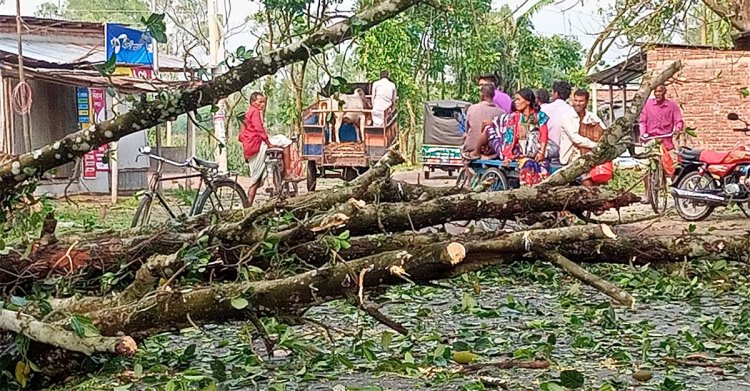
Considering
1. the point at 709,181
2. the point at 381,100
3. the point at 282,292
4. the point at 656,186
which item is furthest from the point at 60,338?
the point at 381,100

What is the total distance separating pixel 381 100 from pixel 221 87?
39.2 ft

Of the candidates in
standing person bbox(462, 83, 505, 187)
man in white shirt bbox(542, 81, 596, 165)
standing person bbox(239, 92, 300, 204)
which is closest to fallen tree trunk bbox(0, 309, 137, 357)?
man in white shirt bbox(542, 81, 596, 165)

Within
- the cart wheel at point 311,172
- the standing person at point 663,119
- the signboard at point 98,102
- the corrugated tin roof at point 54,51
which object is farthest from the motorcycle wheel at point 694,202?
the signboard at point 98,102

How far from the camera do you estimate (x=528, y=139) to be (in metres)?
9.59

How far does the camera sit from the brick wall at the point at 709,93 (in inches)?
701

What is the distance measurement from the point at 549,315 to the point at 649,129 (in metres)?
7.06

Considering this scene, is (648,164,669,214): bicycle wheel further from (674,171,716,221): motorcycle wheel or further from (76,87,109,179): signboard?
(76,87,109,179): signboard

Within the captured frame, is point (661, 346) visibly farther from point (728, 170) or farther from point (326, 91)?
point (728, 170)

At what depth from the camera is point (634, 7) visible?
13.8 meters

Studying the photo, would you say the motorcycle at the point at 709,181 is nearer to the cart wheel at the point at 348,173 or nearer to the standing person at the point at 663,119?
the standing person at the point at 663,119

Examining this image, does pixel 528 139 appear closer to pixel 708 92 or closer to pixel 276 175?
→ pixel 276 175

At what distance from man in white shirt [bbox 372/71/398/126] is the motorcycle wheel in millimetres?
5428

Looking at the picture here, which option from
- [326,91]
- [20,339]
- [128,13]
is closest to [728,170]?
[326,91]

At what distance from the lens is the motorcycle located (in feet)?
37.8
